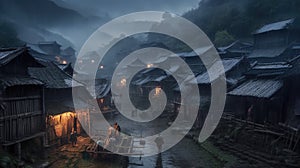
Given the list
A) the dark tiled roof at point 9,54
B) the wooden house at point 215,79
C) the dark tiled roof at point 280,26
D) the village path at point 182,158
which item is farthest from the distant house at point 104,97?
the dark tiled roof at point 280,26

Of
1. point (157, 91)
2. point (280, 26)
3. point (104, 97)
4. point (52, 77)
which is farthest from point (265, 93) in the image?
point (280, 26)

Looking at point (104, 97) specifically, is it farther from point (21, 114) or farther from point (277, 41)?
point (277, 41)

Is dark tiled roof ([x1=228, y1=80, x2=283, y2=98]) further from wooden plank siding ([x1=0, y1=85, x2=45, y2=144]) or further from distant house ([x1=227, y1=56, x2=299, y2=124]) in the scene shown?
wooden plank siding ([x1=0, y1=85, x2=45, y2=144])

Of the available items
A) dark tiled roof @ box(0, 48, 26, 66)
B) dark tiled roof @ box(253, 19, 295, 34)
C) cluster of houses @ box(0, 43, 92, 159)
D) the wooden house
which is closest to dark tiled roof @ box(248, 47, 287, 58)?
dark tiled roof @ box(253, 19, 295, 34)

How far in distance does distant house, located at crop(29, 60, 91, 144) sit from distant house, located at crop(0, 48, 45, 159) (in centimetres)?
388

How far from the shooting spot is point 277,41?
5306cm

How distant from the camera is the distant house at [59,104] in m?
26.0

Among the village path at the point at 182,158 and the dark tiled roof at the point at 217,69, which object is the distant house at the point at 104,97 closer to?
the dark tiled roof at the point at 217,69

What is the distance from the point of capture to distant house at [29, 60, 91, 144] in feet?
85.3

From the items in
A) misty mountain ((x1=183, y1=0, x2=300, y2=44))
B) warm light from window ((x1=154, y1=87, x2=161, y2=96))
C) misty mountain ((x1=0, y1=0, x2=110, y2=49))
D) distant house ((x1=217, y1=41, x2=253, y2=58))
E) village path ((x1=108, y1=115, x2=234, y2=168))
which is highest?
misty mountain ((x1=0, y1=0, x2=110, y2=49))

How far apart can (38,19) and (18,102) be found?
13708cm

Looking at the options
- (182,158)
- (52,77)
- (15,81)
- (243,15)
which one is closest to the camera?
(15,81)

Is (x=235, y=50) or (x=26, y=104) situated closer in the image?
(x=26, y=104)

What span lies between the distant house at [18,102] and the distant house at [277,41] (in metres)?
43.5
